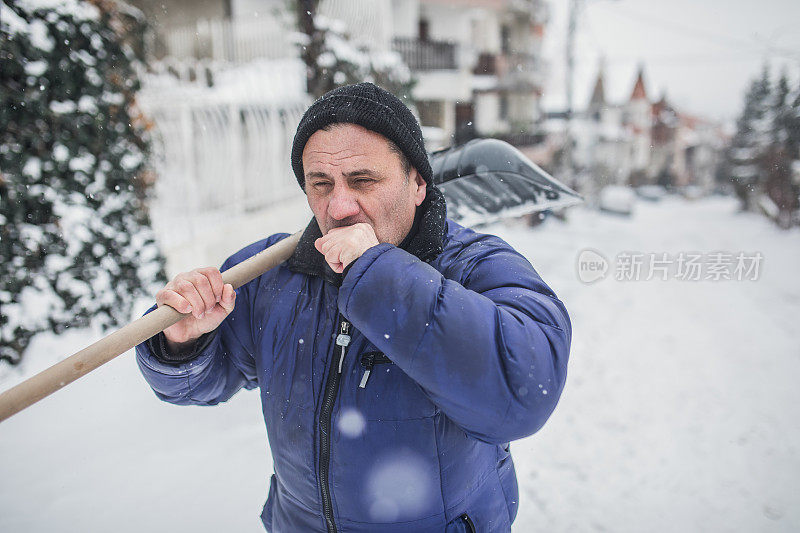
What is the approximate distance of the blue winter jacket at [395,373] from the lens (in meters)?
0.91

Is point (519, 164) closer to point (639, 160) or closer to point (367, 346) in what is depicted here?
point (367, 346)

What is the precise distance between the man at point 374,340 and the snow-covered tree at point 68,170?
8.67ft

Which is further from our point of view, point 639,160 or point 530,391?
point 639,160

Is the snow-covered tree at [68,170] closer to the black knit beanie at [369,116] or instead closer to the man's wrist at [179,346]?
the man's wrist at [179,346]

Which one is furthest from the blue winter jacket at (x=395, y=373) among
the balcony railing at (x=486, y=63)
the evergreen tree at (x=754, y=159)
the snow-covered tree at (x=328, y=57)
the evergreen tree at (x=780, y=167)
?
the evergreen tree at (x=754, y=159)

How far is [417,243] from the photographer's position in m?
1.19

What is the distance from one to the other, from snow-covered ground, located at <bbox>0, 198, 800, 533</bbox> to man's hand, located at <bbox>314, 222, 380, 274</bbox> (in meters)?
0.73

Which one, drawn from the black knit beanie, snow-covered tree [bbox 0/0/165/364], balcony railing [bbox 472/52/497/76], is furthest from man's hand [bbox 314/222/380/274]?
balcony railing [bbox 472/52/497/76]

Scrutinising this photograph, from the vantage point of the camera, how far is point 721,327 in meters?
6.11

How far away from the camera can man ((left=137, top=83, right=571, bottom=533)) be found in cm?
93

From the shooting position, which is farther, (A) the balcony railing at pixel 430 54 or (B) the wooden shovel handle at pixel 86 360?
(A) the balcony railing at pixel 430 54

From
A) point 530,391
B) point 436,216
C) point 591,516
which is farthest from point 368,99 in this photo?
point 591,516

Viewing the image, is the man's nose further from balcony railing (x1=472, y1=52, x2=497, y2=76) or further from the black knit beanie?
balcony railing (x1=472, y1=52, x2=497, y2=76)

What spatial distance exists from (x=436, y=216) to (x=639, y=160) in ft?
116
